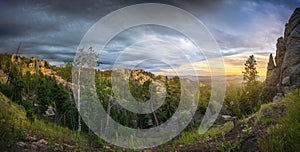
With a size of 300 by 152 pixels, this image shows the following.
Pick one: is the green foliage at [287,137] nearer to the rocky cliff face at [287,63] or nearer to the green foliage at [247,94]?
the rocky cliff face at [287,63]

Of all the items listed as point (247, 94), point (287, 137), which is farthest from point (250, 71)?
point (287, 137)

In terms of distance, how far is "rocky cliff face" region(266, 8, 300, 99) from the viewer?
20234 millimetres

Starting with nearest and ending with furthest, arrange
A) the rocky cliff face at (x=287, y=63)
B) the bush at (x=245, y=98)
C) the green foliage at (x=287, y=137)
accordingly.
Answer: the green foliage at (x=287, y=137) < the rocky cliff face at (x=287, y=63) < the bush at (x=245, y=98)

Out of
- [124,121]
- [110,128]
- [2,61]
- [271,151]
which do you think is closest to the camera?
[271,151]

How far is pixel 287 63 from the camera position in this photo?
2142cm

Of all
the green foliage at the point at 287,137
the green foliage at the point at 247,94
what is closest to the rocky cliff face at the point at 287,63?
the green foliage at the point at 247,94

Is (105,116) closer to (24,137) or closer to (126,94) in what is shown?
(126,94)

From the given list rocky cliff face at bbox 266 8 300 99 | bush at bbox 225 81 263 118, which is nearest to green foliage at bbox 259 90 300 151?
rocky cliff face at bbox 266 8 300 99

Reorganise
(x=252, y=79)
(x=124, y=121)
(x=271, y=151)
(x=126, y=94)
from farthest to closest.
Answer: (x=126, y=94)
(x=124, y=121)
(x=252, y=79)
(x=271, y=151)

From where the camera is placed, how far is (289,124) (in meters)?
6.99

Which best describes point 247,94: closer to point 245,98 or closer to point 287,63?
point 245,98

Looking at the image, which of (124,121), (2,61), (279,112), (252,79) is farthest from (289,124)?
(2,61)

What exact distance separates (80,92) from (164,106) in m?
12.4

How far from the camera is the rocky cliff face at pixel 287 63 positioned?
20234 mm
